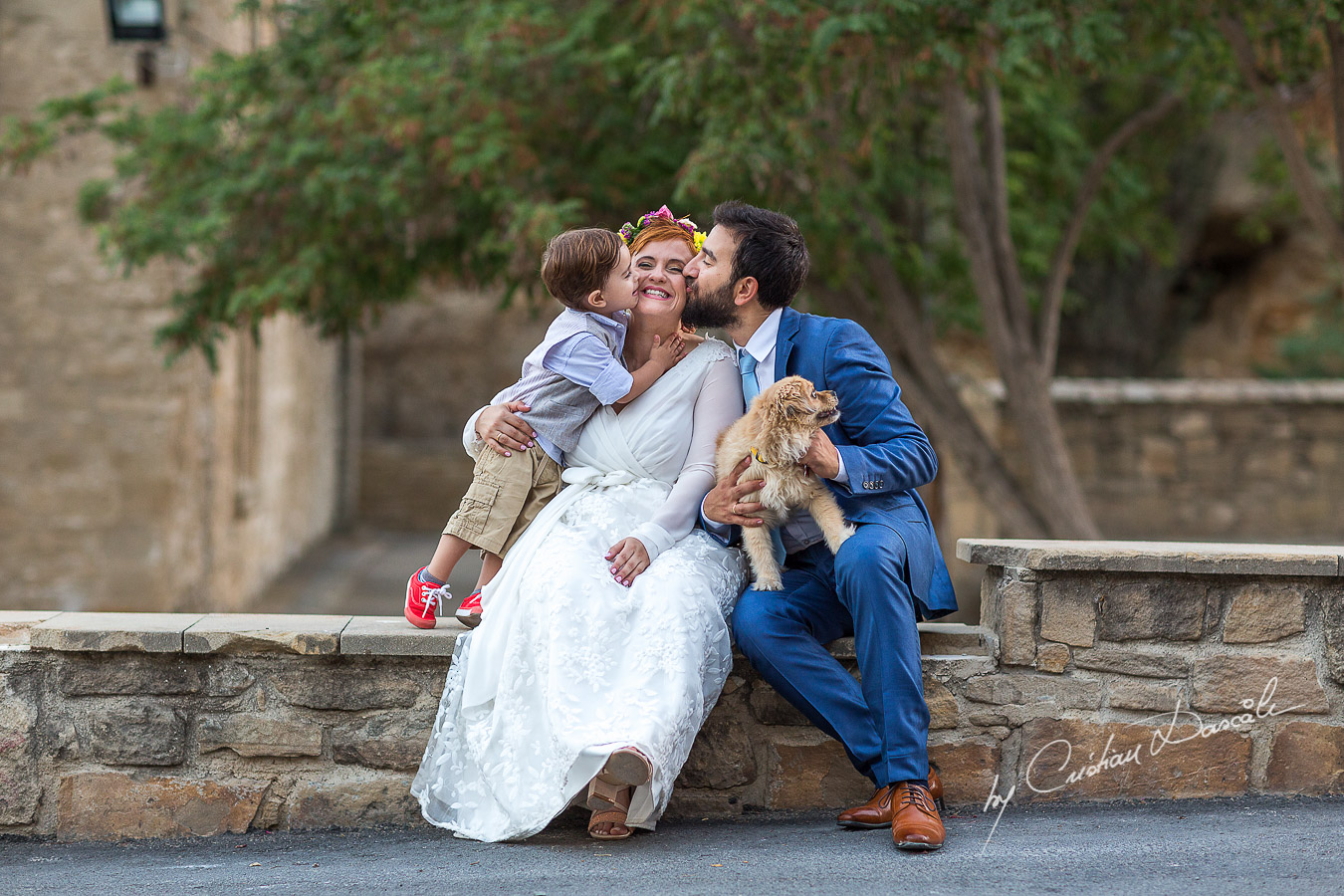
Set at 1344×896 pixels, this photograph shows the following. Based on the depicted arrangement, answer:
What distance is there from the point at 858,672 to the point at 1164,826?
876 mm

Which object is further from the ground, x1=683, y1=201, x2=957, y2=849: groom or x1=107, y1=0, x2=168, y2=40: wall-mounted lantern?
x1=107, y1=0, x2=168, y2=40: wall-mounted lantern

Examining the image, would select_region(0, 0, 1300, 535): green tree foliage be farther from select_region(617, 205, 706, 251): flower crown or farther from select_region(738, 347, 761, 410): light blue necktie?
select_region(738, 347, 761, 410): light blue necktie

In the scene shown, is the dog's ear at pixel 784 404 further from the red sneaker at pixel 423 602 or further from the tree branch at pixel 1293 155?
the tree branch at pixel 1293 155

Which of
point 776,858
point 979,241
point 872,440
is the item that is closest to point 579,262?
point 872,440

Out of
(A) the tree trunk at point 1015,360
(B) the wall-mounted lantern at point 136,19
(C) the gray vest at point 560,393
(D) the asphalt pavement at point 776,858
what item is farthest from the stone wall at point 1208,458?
(C) the gray vest at point 560,393

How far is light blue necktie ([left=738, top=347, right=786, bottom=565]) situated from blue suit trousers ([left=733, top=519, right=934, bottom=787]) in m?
0.20

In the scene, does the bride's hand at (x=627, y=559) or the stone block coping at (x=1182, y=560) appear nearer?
the bride's hand at (x=627, y=559)

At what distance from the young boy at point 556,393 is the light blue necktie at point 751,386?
0.20 m

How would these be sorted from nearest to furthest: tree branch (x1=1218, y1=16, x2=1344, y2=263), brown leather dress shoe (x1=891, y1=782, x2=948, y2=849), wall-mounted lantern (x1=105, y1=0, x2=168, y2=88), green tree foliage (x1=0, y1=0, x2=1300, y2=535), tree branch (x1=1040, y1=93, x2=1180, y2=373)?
brown leather dress shoe (x1=891, y1=782, x2=948, y2=849) < green tree foliage (x1=0, y1=0, x2=1300, y2=535) < tree branch (x1=1218, y1=16, x2=1344, y2=263) < wall-mounted lantern (x1=105, y1=0, x2=168, y2=88) < tree branch (x1=1040, y1=93, x2=1180, y2=373)

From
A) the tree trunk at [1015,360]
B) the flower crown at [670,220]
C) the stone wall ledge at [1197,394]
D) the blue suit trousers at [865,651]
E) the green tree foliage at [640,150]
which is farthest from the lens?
the stone wall ledge at [1197,394]

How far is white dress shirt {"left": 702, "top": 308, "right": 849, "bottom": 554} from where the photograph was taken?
3.16 metres

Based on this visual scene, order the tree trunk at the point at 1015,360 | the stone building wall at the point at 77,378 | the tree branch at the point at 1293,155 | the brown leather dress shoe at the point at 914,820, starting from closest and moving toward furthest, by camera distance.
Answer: the brown leather dress shoe at the point at 914,820, the tree branch at the point at 1293,155, the tree trunk at the point at 1015,360, the stone building wall at the point at 77,378

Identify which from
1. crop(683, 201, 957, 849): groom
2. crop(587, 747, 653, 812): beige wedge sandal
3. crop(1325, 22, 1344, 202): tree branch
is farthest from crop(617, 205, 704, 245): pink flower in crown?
crop(1325, 22, 1344, 202): tree branch

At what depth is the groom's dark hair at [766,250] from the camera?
10.4 feet
